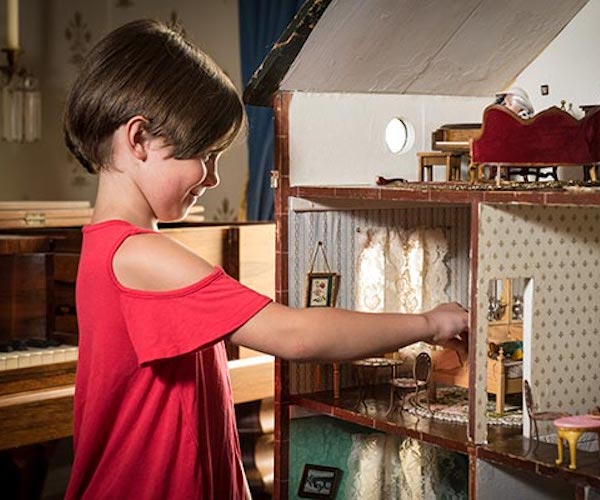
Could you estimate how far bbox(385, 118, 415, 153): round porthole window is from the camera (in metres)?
1.78

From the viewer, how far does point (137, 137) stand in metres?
1.37

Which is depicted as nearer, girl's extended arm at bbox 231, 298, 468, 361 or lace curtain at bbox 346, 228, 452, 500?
girl's extended arm at bbox 231, 298, 468, 361

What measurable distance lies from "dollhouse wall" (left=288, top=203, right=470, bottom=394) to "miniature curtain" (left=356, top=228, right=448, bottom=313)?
1cm

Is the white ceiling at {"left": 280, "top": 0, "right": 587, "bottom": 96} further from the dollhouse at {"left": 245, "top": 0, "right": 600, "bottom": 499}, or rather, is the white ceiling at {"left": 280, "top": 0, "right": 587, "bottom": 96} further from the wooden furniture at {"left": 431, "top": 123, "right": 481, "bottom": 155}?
the wooden furniture at {"left": 431, "top": 123, "right": 481, "bottom": 155}

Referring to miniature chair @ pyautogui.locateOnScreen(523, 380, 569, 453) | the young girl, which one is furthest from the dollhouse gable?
miniature chair @ pyautogui.locateOnScreen(523, 380, 569, 453)

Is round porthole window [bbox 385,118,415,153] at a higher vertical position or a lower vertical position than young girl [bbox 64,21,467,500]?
higher

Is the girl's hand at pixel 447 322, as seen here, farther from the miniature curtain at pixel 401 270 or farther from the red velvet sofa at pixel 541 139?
the miniature curtain at pixel 401 270

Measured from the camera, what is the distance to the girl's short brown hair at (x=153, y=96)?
4.47 feet

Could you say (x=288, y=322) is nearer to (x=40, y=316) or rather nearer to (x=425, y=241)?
(x=425, y=241)

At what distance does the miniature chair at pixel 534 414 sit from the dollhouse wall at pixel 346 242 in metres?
0.41

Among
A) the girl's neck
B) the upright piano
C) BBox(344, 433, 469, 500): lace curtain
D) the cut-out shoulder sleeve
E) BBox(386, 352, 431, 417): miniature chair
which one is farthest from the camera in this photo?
the upright piano

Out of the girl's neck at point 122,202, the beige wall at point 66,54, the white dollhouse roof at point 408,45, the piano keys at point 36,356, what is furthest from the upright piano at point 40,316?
the beige wall at point 66,54

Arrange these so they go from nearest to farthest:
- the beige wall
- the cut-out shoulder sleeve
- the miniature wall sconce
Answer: the cut-out shoulder sleeve < the miniature wall sconce < the beige wall

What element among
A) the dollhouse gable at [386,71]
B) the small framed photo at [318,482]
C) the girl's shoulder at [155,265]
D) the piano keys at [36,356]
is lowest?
the small framed photo at [318,482]
